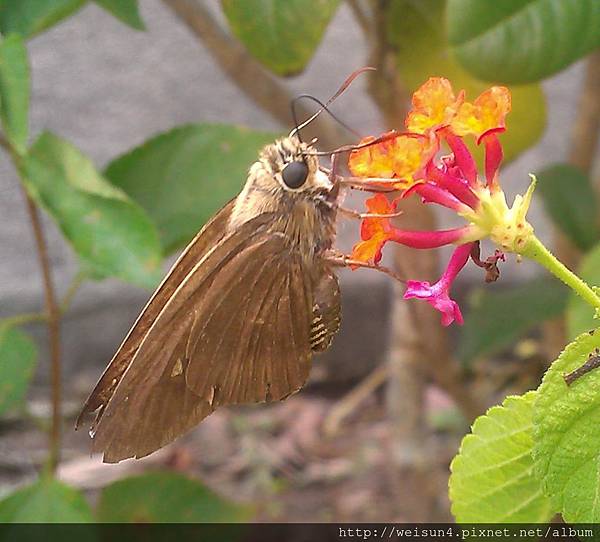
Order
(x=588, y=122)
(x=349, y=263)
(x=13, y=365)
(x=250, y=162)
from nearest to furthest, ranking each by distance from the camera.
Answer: (x=349, y=263) → (x=250, y=162) → (x=13, y=365) → (x=588, y=122)

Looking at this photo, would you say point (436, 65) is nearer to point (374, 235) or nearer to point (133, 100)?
point (374, 235)

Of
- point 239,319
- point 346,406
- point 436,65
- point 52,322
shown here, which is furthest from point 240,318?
point 346,406

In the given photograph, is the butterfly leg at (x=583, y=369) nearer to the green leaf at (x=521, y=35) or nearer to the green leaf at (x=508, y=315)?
the green leaf at (x=521, y=35)

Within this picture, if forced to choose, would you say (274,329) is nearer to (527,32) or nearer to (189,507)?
(527,32)

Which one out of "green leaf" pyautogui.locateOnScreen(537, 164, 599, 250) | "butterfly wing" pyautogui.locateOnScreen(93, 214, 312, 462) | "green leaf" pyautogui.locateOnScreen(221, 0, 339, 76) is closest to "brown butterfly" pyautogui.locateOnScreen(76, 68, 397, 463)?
"butterfly wing" pyautogui.locateOnScreen(93, 214, 312, 462)

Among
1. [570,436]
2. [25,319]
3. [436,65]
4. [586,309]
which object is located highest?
[436,65]

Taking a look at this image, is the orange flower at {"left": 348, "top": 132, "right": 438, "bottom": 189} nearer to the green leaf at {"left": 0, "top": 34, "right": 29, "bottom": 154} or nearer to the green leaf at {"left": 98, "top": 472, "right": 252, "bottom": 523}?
the green leaf at {"left": 0, "top": 34, "right": 29, "bottom": 154}
